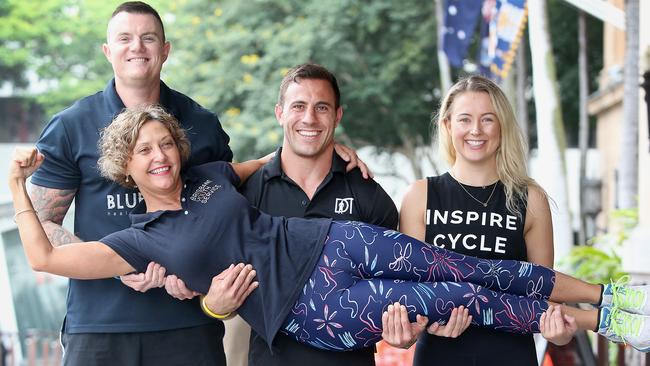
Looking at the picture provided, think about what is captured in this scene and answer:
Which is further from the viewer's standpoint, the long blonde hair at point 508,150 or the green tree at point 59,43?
the green tree at point 59,43

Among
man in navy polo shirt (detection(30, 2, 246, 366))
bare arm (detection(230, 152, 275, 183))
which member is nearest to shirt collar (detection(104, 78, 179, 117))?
man in navy polo shirt (detection(30, 2, 246, 366))

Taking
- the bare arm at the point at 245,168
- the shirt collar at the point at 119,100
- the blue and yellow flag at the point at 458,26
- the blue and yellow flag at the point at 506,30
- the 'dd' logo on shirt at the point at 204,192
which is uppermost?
the blue and yellow flag at the point at 458,26

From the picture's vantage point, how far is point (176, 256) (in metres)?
3.32

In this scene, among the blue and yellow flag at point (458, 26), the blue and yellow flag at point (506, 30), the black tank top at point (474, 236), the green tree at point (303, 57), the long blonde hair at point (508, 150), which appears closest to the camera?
the black tank top at point (474, 236)

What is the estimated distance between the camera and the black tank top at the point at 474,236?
11.5 ft

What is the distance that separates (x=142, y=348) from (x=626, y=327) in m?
1.83

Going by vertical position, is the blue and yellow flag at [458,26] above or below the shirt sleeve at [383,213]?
above

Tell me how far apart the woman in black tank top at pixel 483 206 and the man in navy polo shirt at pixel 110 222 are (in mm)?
946

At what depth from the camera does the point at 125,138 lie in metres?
3.44

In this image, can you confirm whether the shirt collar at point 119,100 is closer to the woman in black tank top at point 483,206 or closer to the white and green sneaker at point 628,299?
the woman in black tank top at point 483,206

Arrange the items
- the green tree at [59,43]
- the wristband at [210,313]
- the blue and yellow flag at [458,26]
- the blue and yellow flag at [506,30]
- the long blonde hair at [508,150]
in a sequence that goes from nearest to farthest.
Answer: the wristband at [210,313]
the long blonde hair at [508,150]
the blue and yellow flag at [506,30]
the blue and yellow flag at [458,26]
the green tree at [59,43]

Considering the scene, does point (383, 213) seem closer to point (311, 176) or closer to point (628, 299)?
point (311, 176)

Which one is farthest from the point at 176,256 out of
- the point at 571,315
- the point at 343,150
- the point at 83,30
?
the point at 83,30

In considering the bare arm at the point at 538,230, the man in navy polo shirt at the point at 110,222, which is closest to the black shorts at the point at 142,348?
the man in navy polo shirt at the point at 110,222
